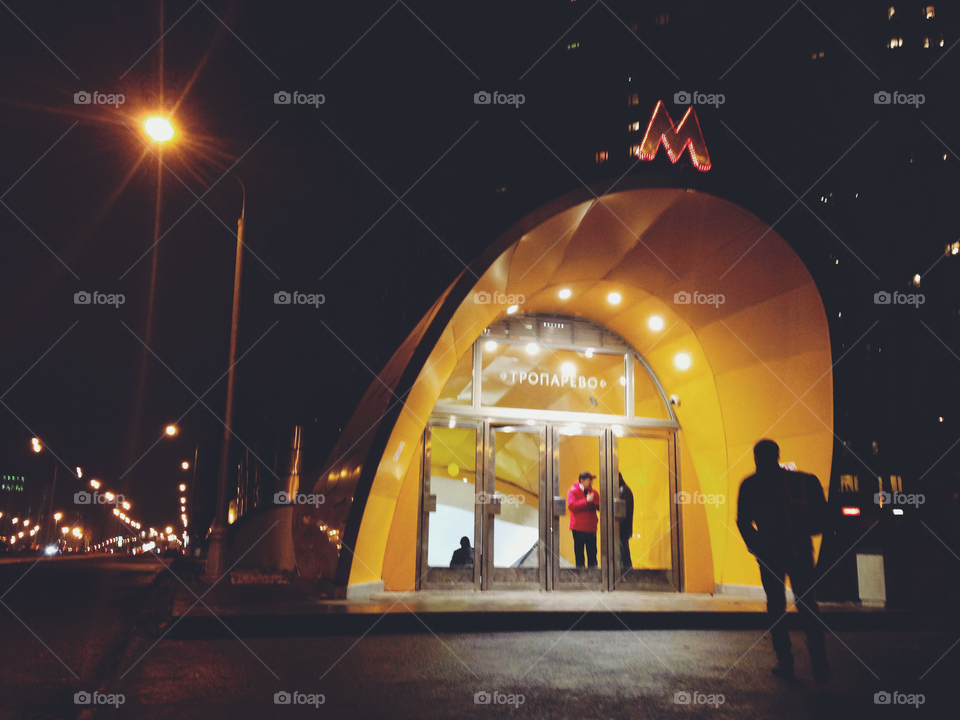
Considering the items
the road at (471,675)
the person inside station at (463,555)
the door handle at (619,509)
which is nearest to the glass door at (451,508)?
the person inside station at (463,555)

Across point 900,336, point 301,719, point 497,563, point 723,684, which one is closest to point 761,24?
point 900,336

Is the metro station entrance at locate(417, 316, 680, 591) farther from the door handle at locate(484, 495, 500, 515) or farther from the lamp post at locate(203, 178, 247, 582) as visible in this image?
the lamp post at locate(203, 178, 247, 582)

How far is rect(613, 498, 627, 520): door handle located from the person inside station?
2699mm

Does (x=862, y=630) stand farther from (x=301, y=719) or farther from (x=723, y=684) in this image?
(x=301, y=719)

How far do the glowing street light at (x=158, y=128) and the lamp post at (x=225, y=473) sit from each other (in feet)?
12.5

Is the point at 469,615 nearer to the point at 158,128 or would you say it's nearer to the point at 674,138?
the point at 674,138

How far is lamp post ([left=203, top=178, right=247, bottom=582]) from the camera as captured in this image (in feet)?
42.0

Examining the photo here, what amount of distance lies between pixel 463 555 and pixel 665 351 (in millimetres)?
5113

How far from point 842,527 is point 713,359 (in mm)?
3304

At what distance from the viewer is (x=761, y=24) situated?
2730cm

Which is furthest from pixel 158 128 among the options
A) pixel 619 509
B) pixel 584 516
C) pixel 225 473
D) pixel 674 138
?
pixel 619 509

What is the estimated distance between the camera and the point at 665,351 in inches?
488

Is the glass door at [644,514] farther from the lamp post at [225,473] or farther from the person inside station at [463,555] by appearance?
the lamp post at [225,473]

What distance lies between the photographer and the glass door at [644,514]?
38.7 feet
